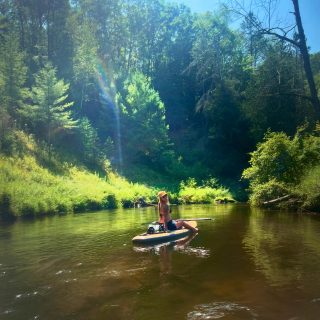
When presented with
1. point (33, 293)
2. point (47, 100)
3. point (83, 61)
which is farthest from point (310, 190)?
point (83, 61)

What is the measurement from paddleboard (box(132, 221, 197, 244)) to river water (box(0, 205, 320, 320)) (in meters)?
0.34

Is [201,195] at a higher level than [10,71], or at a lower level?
lower

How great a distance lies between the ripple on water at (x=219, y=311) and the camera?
6.70 meters

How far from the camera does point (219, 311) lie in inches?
272

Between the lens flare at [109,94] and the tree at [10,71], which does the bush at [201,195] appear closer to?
the lens flare at [109,94]

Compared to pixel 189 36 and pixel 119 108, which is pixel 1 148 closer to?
pixel 119 108

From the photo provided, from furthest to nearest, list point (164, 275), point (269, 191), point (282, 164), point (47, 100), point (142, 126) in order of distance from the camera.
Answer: point (142, 126) → point (47, 100) → point (282, 164) → point (269, 191) → point (164, 275)

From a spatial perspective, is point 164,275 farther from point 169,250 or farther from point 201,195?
point 201,195

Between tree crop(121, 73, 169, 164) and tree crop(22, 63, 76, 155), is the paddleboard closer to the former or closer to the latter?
tree crop(22, 63, 76, 155)

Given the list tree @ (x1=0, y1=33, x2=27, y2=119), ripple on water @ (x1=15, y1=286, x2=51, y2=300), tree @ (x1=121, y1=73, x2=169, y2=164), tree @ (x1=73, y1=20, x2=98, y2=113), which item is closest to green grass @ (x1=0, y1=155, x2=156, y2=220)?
tree @ (x1=0, y1=33, x2=27, y2=119)

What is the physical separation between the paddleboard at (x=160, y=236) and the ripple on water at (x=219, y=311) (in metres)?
6.33

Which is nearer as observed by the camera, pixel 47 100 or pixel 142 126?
pixel 47 100

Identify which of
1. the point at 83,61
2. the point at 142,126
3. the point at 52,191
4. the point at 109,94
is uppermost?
the point at 83,61

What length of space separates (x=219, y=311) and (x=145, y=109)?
128ft
